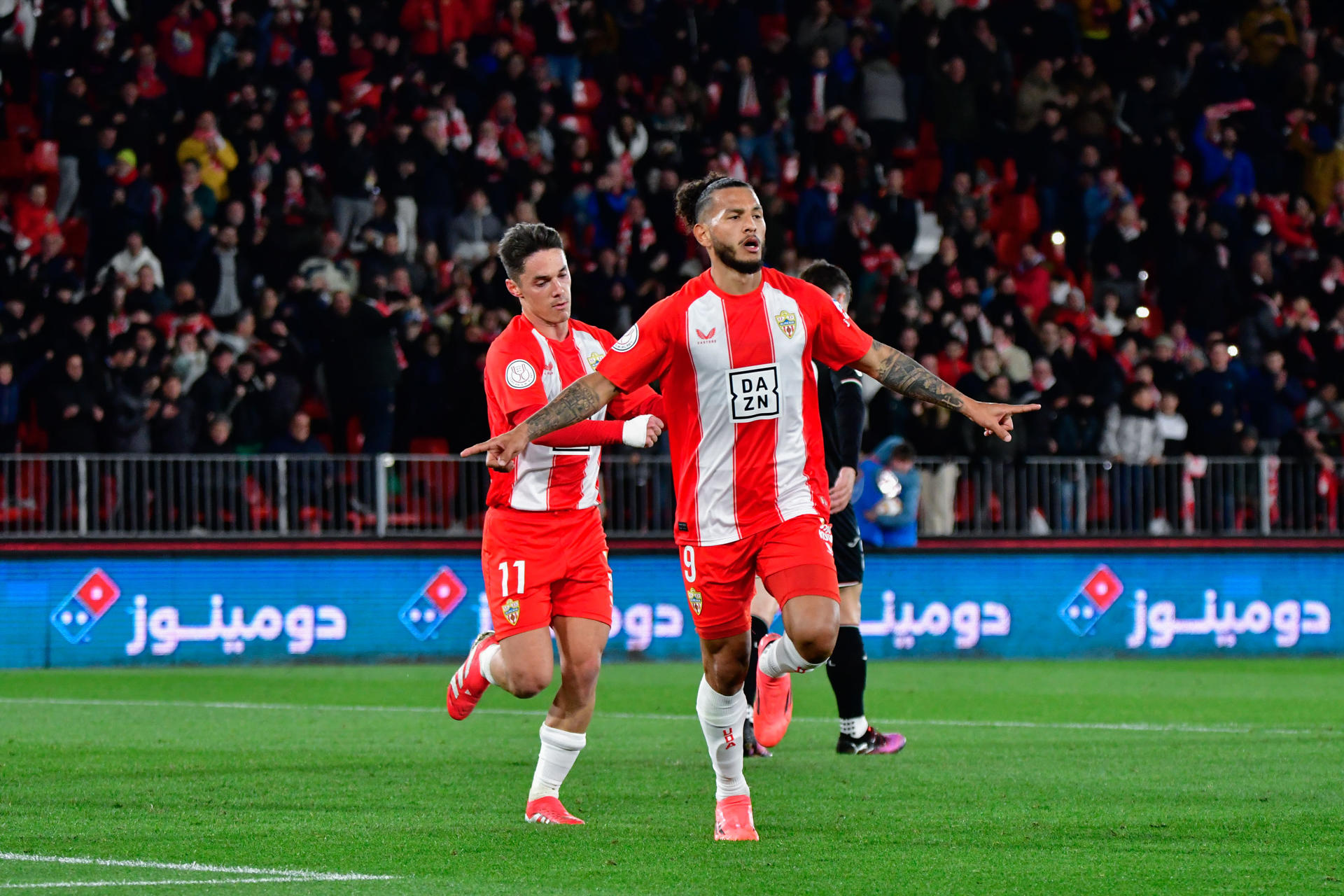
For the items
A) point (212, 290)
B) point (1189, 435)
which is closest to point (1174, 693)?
point (1189, 435)

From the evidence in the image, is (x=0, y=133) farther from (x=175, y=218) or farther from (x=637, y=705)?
(x=637, y=705)

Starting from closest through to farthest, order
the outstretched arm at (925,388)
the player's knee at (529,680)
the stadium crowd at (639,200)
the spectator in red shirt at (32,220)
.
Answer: the outstretched arm at (925,388), the player's knee at (529,680), the stadium crowd at (639,200), the spectator in red shirt at (32,220)

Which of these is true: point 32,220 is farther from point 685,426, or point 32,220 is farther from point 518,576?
point 685,426

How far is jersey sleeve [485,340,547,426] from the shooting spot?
7602 millimetres

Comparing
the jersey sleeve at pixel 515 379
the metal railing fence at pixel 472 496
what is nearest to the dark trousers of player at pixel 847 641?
the jersey sleeve at pixel 515 379

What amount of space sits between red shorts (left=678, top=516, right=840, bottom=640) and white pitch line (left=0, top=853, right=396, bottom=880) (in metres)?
Answer: 1.61

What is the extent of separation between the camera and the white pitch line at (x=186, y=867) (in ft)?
19.3

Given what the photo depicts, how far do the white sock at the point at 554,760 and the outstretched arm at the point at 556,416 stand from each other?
1282mm

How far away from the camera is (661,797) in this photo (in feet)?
26.6

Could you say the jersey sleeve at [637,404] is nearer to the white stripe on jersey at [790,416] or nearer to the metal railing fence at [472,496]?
the white stripe on jersey at [790,416]

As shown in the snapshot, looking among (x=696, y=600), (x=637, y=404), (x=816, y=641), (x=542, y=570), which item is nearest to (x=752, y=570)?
(x=696, y=600)

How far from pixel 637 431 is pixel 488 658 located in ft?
4.27

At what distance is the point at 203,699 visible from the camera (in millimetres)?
13648

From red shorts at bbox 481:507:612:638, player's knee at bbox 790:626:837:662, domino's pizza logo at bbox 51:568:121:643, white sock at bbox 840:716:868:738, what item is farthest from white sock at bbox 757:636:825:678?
domino's pizza logo at bbox 51:568:121:643
